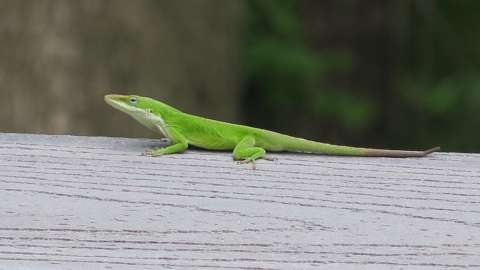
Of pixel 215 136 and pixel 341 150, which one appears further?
pixel 215 136

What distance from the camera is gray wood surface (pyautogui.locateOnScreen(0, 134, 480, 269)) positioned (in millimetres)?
1817

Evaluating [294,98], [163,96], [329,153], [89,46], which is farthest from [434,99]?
[329,153]

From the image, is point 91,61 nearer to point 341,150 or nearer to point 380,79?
point 341,150

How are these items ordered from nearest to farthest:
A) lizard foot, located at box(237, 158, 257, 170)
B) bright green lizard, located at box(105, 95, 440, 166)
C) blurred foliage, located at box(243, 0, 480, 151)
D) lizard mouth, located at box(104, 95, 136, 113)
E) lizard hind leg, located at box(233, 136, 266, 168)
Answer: lizard foot, located at box(237, 158, 257, 170)
lizard hind leg, located at box(233, 136, 266, 168)
bright green lizard, located at box(105, 95, 440, 166)
lizard mouth, located at box(104, 95, 136, 113)
blurred foliage, located at box(243, 0, 480, 151)

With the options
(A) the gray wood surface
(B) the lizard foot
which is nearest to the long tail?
(A) the gray wood surface

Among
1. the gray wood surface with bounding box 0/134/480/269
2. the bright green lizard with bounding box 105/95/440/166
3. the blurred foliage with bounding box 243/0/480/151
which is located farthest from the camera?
the blurred foliage with bounding box 243/0/480/151

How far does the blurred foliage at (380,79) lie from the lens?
9.50 meters

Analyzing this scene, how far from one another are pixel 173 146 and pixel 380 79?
30.6 feet

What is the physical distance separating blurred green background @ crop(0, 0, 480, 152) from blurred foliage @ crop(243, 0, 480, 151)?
2 centimetres

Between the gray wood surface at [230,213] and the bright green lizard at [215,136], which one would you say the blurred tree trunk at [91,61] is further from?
the gray wood surface at [230,213]

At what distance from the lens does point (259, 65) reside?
9617mm

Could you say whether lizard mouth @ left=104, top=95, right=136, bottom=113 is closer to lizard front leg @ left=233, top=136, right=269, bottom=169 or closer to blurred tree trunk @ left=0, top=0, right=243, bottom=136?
lizard front leg @ left=233, top=136, right=269, bottom=169

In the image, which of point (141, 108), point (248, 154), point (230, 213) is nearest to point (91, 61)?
point (141, 108)

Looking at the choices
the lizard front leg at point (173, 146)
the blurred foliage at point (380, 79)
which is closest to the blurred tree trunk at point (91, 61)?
the blurred foliage at point (380, 79)
